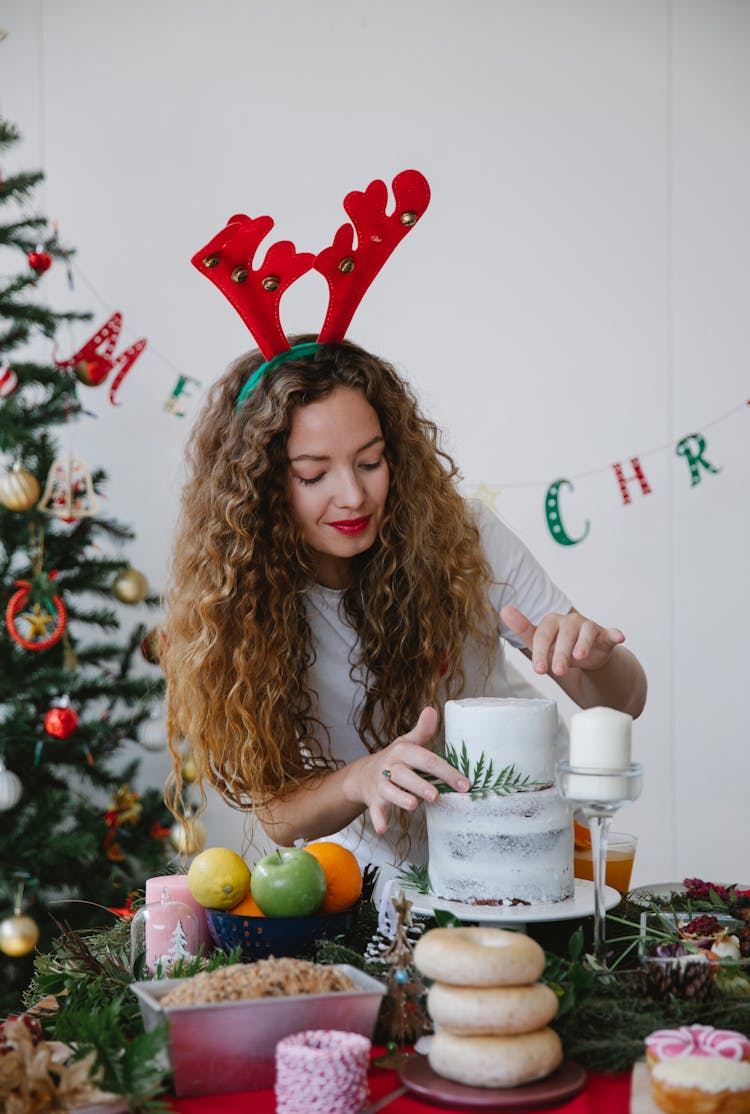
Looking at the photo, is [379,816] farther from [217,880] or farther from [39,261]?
[39,261]

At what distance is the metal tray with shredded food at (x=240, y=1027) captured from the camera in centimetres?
89

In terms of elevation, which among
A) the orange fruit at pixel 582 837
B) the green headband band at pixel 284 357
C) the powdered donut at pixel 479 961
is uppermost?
the green headband band at pixel 284 357

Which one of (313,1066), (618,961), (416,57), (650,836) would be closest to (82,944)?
(313,1066)

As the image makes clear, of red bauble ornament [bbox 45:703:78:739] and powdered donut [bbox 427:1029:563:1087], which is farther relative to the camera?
red bauble ornament [bbox 45:703:78:739]

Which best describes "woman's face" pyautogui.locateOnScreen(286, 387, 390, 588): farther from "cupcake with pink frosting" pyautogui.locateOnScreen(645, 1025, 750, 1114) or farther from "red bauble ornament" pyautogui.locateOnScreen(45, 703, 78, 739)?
"red bauble ornament" pyautogui.locateOnScreen(45, 703, 78, 739)

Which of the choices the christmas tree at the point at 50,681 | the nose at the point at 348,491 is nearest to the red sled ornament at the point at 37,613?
the christmas tree at the point at 50,681

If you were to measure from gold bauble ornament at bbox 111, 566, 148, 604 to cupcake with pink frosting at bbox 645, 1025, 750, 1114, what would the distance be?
2269 mm

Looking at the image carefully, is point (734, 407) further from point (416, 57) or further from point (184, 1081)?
point (184, 1081)

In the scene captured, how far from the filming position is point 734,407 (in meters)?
3.35

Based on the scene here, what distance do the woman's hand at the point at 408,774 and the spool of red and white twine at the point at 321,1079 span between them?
1.17 ft

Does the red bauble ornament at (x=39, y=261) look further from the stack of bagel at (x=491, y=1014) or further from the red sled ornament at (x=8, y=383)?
the stack of bagel at (x=491, y=1014)

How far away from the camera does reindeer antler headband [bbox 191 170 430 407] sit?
163cm

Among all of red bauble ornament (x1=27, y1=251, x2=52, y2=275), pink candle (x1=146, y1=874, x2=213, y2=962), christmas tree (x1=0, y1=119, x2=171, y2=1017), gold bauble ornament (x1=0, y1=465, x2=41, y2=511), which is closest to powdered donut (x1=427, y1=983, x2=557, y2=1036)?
pink candle (x1=146, y1=874, x2=213, y2=962)

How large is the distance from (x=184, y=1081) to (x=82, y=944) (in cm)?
31
